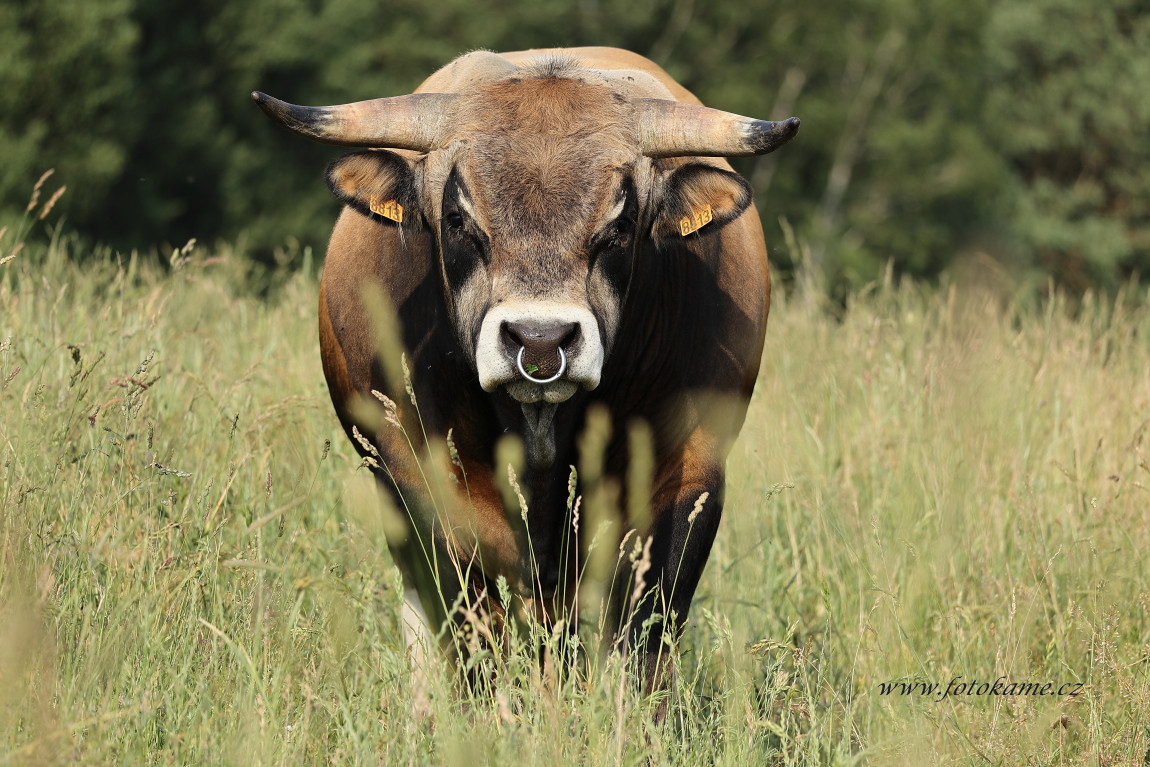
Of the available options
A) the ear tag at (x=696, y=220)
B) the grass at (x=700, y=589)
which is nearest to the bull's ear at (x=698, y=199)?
the ear tag at (x=696, y=220)

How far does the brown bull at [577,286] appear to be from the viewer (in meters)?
3.88

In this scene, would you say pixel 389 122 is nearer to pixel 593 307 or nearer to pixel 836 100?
pixel 593 307

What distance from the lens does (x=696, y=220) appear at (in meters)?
4.28

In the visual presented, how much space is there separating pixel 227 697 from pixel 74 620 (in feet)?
1.41

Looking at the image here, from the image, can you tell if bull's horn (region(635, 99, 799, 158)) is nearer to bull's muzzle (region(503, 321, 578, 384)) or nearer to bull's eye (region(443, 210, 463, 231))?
bull's eye (region(443, 210, 463, 231))

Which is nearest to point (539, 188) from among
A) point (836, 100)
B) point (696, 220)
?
point (696, 220)

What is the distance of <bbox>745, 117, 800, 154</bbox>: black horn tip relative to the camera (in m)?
3.93

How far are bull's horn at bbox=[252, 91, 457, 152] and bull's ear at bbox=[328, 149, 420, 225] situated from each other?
5cm

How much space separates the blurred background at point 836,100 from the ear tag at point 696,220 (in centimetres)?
2594

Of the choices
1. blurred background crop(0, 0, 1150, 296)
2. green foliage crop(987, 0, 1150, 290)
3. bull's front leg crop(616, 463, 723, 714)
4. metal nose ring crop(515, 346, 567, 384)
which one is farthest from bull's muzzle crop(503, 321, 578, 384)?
green foliage crop(987, 0, 1150, 290)

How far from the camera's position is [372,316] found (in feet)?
14.8

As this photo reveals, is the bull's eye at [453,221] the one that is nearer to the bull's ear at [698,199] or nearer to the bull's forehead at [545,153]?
the bull's forehead at [545,153]

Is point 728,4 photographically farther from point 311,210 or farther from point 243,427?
point 243,427

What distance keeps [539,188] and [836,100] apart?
3202 centimetres
